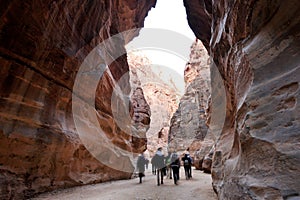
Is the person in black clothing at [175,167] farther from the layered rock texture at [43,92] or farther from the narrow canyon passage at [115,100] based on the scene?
the layered rock texture at [43,92]

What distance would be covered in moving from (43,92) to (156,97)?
59.2 meters

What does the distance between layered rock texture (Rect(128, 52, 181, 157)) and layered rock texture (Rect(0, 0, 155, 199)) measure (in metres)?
38.6

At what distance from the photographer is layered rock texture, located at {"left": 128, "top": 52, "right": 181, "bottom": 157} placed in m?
52.2

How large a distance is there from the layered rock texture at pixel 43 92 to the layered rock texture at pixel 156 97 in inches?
1520

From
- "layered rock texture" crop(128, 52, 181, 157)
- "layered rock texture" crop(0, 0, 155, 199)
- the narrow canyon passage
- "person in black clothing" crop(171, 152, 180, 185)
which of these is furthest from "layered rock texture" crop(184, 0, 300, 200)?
"layered rock texture" crop(128, 52, 181, 157)

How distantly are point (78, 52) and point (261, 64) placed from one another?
7.37 m

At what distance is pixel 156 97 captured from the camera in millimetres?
66250

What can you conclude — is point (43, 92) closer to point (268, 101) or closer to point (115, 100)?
point (115, 100)

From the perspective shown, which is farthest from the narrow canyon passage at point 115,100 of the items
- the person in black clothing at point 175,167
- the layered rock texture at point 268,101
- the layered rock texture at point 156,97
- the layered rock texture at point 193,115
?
the layered rock texture at point 156,97

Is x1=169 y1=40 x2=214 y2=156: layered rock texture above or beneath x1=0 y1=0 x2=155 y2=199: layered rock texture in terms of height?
above

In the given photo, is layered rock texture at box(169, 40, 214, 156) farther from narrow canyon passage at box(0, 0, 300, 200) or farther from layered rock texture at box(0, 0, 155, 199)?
layered rock texture at box(0, 0, 155, 199)

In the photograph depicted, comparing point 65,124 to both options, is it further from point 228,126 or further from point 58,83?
point 228,126

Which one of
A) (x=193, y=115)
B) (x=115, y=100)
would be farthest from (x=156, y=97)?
(x=115, y=100)

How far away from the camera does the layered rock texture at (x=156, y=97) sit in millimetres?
52203
